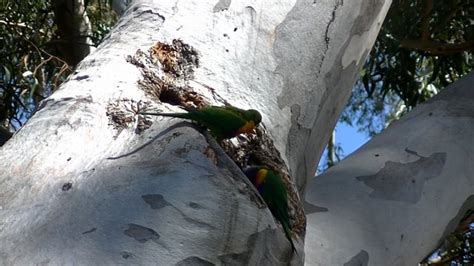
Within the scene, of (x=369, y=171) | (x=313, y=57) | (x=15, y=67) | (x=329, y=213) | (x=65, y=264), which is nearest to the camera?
(x=65, y=264)

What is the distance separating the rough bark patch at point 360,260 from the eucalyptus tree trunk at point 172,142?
0.05 metres

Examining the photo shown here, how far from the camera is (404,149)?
1827 mm

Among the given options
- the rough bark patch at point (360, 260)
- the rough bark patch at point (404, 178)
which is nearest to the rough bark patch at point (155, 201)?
the rough bark patch at point (360, 260)

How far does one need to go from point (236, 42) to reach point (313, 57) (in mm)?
174

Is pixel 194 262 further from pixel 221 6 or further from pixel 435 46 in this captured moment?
pixel 435 46

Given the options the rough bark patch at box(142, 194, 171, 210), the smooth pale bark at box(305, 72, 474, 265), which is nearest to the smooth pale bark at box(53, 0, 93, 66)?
the smooth pale bark at box(305, 72, 474, 265)

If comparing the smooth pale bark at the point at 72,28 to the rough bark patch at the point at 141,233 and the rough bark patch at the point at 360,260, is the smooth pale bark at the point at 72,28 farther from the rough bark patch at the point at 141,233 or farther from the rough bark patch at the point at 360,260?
the rough bark patch at the point at 141,233

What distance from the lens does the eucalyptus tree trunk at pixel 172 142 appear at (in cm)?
94

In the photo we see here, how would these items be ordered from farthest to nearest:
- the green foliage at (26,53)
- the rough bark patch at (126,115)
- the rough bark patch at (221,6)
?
the green foliage at (26,53)
the rough bark patch at (221,6)
the rough bark patch at (126,115)

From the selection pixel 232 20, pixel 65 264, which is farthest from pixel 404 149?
pixel 65 264

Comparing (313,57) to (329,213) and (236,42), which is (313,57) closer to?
(236,42)

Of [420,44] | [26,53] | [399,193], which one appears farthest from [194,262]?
[26,53]

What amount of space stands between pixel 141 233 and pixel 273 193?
243mm

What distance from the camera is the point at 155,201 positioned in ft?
3.21
